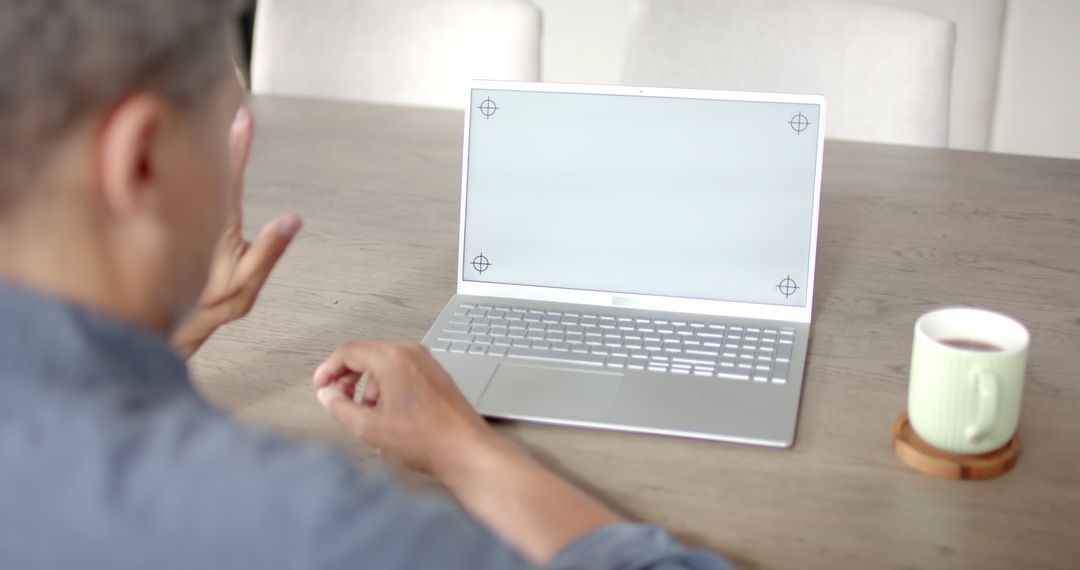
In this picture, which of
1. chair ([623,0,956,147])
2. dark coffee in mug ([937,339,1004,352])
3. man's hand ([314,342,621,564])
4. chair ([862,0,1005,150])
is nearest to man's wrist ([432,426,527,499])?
man's hand ([314,342,621,564])

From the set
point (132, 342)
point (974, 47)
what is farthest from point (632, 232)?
point (974, 47)

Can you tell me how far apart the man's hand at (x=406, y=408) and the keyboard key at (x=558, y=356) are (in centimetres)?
13

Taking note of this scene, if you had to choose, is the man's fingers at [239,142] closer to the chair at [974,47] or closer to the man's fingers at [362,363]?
the man's fingers at [362,363]

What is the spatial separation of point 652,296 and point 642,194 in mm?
103

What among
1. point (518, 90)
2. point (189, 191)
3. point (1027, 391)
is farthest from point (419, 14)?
point (189, 191)

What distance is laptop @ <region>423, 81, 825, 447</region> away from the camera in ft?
3.52

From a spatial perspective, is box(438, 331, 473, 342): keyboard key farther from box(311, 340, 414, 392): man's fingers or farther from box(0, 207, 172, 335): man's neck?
box(0, 207, 172, 335): man's neck

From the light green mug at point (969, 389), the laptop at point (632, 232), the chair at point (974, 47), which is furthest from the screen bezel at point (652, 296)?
the chair at point (974, 47)

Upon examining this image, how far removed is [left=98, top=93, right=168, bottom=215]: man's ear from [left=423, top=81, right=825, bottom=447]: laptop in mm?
513

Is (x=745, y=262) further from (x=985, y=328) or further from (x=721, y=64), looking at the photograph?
(x=721, y=64)

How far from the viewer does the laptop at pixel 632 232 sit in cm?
107

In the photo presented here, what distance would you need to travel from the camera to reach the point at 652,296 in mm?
1142

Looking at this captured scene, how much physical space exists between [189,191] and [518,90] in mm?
612

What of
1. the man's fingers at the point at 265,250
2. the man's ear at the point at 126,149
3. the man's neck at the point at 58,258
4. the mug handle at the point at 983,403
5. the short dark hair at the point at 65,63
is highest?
the short dark hair at the point at 65,63
